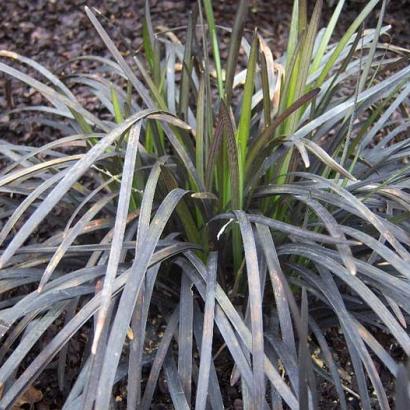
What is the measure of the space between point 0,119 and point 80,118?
90cm

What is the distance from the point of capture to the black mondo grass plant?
126 cm

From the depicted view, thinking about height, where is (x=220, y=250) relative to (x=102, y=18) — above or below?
below

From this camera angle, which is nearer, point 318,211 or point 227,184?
point 318,211

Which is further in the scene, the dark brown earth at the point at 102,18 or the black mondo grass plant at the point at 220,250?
the dark brown earth at the point at 102,18

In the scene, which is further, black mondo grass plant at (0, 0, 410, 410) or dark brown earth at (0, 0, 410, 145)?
dark brown earth at (0, 0, 410, 145)

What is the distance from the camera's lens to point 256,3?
303cm

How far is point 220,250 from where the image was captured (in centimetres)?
→ 170

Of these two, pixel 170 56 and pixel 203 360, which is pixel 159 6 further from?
pixel 203 360

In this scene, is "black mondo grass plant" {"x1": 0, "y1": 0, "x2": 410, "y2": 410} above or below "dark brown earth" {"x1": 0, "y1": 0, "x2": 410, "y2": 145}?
below

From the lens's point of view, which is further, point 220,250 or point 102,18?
point 102,18

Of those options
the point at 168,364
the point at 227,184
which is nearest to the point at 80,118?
the point at 227,184

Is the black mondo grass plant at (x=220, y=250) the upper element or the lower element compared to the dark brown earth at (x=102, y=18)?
lower

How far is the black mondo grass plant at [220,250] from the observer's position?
126 centimetres

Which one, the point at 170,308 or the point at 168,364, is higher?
the point at 170,308
